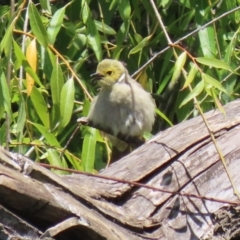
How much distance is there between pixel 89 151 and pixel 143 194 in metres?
1.03

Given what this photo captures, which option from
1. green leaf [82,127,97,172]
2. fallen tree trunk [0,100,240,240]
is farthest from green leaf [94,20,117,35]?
fallen tree trunk [0,100,240,240]

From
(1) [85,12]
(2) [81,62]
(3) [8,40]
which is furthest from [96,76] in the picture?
(3) [8,40]

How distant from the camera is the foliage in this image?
337 centimetres

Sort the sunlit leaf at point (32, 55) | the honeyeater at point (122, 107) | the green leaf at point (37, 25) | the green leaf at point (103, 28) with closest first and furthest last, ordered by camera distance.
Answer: the green leaf at point (37, 25)
the sunlit leaf at point (32, 55)
the green leaf at point (103, 28)
the honeyeater at point (122, 107)

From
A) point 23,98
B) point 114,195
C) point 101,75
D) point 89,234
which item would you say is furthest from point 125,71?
point 89,234

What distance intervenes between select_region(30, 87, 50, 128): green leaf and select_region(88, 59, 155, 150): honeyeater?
0.72 meters

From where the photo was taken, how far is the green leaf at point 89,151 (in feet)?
12.8

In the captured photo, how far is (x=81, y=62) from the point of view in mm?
4270

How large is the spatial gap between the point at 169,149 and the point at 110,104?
1423mm

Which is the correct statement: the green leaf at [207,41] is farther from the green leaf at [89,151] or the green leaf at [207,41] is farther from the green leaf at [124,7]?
the green leaf at [89,151]

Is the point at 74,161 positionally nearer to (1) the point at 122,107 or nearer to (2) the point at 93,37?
(2) the point at 93,37

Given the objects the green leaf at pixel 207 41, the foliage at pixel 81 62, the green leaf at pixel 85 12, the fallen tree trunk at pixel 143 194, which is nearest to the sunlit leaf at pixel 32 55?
the foliage at pixel 81 62

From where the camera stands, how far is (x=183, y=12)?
14.8ft

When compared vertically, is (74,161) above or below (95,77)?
below
